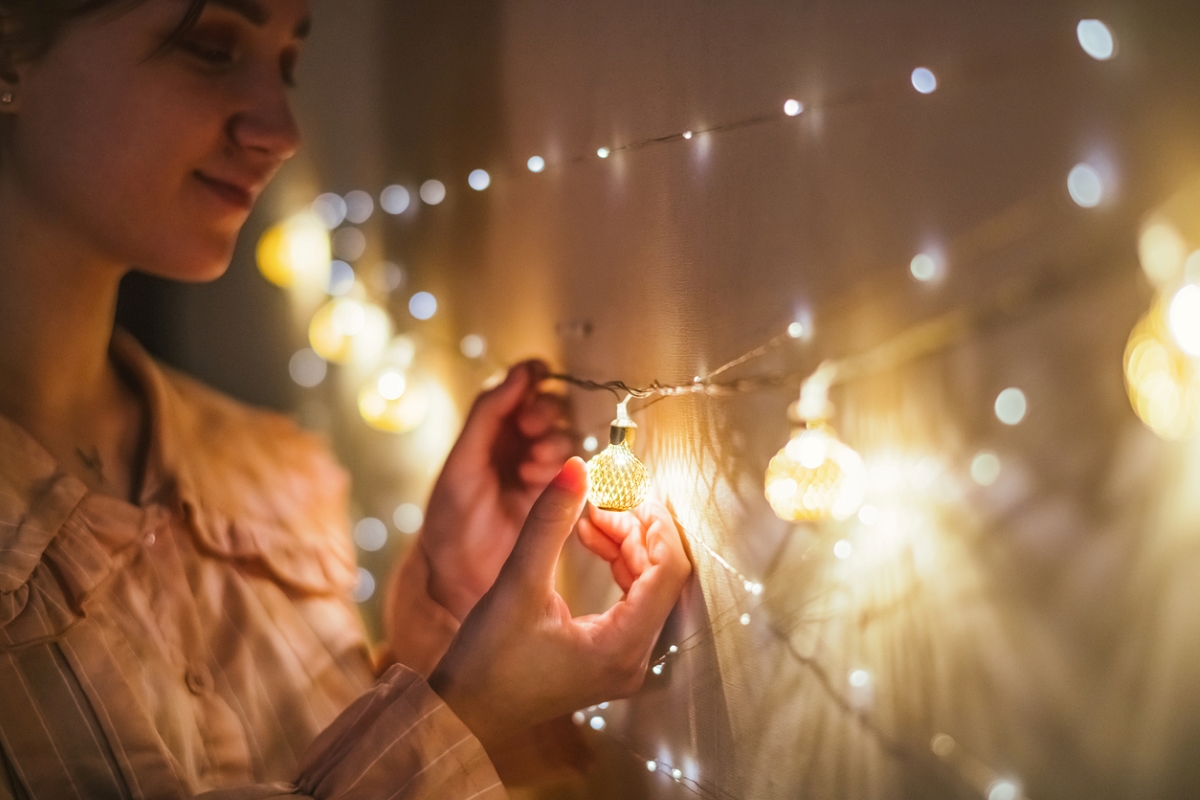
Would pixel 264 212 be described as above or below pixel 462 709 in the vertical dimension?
above

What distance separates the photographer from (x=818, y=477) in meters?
0.69

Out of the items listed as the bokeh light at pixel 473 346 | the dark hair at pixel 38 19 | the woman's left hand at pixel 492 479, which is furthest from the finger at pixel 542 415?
the dark hair at pixel 38 19

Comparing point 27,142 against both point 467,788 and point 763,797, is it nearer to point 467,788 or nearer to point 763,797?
point 467,788

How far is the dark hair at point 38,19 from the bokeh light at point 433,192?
1.23 feet

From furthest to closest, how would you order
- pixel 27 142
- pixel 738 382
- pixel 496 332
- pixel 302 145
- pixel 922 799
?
1. pixel 302 145
2. pixel 496 332
3. pixel 27 142
4. pixel 738 382
5. pixel 922 799

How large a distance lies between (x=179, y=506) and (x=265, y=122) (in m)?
0.46

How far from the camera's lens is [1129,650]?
21.4 inches

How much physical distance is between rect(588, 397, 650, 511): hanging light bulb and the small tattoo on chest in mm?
593

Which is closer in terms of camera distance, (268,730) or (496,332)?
(268,730)

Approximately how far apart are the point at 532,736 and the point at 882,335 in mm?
628

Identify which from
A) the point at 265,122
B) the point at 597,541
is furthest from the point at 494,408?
the point at 265,122

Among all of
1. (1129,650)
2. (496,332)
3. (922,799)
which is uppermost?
(496,332)

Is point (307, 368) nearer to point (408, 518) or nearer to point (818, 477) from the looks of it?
point (408, 518)

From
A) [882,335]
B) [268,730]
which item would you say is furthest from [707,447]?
[268,730]
